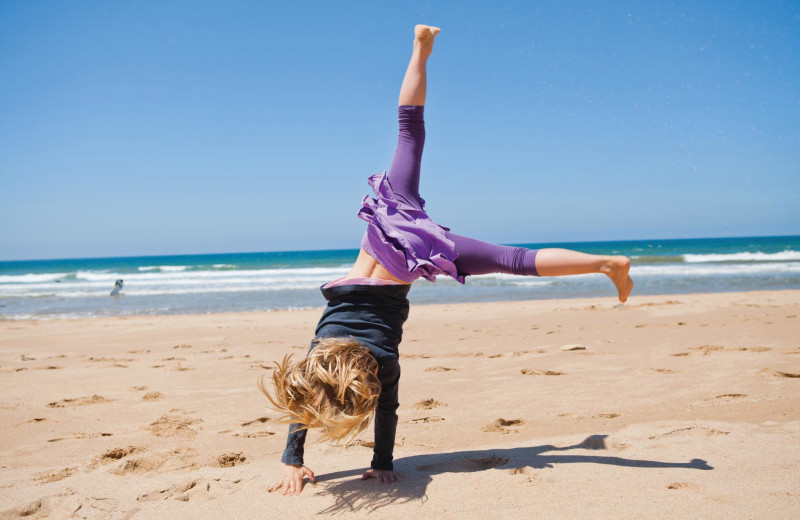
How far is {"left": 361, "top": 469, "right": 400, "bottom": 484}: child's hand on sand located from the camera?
265cm

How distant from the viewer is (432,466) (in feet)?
9.43

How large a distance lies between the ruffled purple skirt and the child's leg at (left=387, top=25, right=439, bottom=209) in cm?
25

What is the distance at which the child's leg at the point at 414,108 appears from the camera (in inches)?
116

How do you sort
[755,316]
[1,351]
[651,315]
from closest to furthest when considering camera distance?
[1,351], [755,316], [651,315]

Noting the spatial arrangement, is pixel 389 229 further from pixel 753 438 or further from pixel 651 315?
pixel 651 315

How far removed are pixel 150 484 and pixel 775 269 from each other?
23910mm

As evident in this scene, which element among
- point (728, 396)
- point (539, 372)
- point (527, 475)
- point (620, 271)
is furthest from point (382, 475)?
point (728, 396)

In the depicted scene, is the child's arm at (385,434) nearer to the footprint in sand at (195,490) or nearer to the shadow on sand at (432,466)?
the shadow on sand at (432,466)

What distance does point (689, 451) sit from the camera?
2881 millimetres

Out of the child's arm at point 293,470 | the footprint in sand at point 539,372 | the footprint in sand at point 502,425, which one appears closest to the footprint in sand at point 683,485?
the footprint in sand at point 502,425

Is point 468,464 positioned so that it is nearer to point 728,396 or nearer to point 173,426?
point 173,426

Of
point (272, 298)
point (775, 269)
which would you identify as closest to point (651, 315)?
point (272, 298)

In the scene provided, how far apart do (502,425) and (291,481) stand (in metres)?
1.57

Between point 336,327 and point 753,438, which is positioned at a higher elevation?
point 336,327
